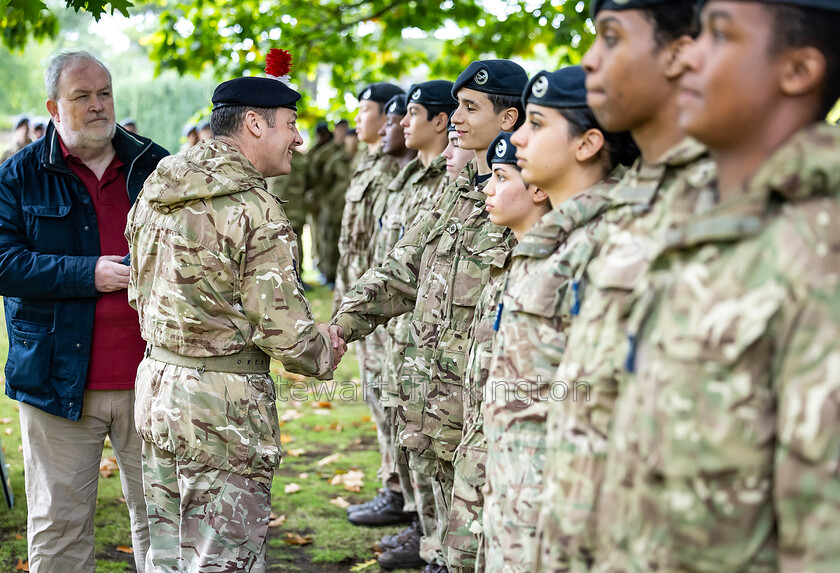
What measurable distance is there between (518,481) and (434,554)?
2.44 metres

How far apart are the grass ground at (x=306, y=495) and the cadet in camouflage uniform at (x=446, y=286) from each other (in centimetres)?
119

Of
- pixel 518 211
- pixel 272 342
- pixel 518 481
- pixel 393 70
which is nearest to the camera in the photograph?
pixel 518 481

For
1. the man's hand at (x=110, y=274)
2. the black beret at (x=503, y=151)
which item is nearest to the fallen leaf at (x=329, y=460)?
the man's hand at (x=110, y=274)

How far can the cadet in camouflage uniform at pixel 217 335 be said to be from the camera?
3338mm

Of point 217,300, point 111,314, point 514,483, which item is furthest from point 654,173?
point 111,314

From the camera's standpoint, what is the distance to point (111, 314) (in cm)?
413

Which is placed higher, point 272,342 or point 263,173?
point 263,173

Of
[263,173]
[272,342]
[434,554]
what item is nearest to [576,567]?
[272,342]

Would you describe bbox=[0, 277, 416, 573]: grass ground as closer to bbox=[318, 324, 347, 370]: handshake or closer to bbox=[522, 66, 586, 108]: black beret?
bbox=[318, 324, 347, 370]: handshake

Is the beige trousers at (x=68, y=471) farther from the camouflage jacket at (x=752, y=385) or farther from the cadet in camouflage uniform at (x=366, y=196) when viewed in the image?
the camouflage jacket at (x=752, y=385)

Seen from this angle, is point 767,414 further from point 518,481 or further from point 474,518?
point 474,518

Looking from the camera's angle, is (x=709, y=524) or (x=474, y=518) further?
(x=474, y=518)

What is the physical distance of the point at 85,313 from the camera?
4.09m

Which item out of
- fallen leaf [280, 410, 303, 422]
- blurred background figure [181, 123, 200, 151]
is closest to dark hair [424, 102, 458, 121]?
fallen leaf [280, 410, 303, 422]
